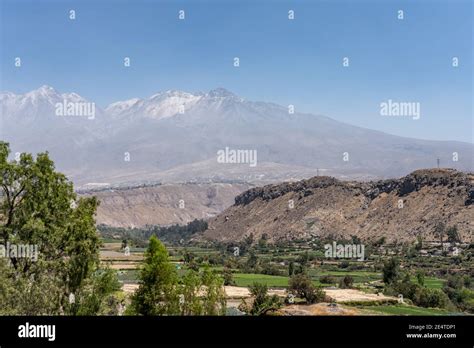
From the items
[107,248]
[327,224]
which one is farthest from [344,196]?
[107,248]

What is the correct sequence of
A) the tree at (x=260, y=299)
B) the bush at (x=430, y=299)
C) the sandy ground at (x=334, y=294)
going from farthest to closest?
the sandy ground at (x=334, y=294), the bush at (x=430, y=299), the tree at (x=260, y=299)

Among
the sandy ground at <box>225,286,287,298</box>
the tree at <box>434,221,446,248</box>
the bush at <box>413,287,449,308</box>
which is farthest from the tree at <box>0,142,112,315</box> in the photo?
the tree at <box>434,221,446,248</box>

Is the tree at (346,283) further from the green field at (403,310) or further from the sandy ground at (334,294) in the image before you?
the green field at (403,310)

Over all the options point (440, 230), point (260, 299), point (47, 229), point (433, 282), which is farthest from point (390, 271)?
point (47, 229)

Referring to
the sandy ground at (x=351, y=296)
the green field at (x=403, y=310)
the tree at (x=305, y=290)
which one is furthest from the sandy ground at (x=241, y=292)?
the green field at (x=403, y=310)

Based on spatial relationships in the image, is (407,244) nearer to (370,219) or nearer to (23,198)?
(370,219)

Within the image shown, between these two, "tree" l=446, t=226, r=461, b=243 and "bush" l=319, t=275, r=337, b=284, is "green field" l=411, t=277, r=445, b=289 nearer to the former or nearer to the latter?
"bush" l=319, t=275, r=337, b=284
